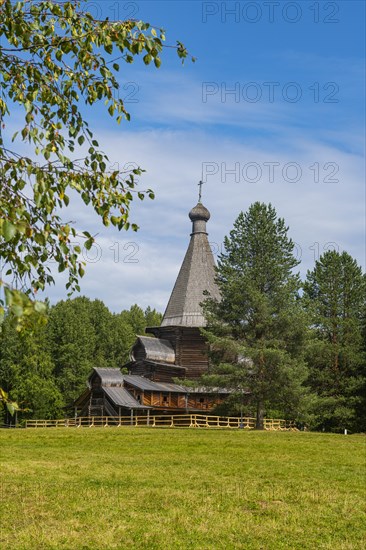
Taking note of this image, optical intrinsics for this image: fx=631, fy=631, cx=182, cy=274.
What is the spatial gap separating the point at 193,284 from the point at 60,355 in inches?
955

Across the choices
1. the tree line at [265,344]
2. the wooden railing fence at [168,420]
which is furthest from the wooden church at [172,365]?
the tree line at [265,344]

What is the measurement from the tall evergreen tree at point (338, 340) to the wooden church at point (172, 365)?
8585 mm

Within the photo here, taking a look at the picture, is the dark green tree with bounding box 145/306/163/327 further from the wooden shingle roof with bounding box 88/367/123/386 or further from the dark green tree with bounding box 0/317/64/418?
the wooden shingle roof with bounding box 88/367/123/386

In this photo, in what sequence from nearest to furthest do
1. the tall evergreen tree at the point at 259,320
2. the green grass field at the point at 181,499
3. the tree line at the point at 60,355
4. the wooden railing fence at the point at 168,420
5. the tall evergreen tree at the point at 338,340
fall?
the green grass field at the point at 181,499, the tall evergreen tree at the point at 259,320, the wooden railing fence at the point at 168,420, the tall evergreen tree at the point at 338,340, the tree line at the point at 60,355

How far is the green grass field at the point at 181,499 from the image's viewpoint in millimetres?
11023

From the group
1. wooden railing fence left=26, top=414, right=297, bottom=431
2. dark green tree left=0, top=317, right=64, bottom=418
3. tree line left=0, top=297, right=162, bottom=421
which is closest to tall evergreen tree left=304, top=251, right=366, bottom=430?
wooden railing fence left=26, top=414, right=297, bottom=431

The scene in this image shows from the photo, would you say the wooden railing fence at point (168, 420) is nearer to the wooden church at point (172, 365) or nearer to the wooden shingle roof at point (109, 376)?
the wooden church at point (172, 365)

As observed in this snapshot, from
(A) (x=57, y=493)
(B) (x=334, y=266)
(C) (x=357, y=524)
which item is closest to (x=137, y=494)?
(A) (x=57, y=493)

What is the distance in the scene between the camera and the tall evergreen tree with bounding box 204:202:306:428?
38250 mm

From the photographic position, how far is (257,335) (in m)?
41.3

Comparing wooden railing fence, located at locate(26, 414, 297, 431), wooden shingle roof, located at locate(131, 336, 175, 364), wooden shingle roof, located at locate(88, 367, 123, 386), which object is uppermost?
wooden shingle roof, located at locate(131, 336, 175, 364)

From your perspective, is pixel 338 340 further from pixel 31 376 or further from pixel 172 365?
pixel 31 376

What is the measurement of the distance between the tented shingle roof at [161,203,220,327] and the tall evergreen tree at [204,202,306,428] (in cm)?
1159

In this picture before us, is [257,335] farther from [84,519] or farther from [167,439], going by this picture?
[84,519]
